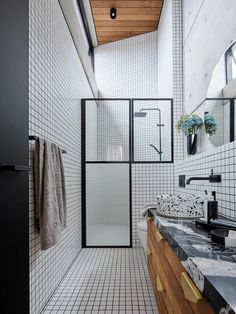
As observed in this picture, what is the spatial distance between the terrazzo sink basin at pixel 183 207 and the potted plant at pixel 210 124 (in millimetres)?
632

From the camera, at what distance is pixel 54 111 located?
2225 mm

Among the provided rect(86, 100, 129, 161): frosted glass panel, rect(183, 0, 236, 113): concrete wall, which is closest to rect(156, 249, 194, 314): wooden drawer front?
rect(183, 0, 236, 113): concrete wall

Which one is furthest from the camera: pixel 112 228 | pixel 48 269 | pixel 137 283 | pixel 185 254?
pixel 112 228

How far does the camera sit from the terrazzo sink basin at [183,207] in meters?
1.73

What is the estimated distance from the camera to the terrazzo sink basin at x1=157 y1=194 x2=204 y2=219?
5.68 ft

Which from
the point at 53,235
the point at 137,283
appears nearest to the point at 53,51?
the point at 53,235

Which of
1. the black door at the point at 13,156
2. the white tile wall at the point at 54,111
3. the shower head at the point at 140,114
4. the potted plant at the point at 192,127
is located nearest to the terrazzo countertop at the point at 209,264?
the black door at the point at 13,156

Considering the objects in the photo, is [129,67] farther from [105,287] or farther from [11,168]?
[11,168]

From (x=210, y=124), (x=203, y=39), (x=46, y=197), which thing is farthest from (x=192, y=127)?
(x=46, y=197)

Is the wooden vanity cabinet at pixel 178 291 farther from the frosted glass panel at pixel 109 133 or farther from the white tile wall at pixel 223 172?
the frosted glass panel at pixel 109 133

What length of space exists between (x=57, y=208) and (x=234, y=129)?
1.30 meters

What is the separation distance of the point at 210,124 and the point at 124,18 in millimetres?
3169

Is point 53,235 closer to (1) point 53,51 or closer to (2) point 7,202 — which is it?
(2) point 7,202

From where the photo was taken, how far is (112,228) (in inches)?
143
